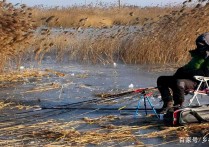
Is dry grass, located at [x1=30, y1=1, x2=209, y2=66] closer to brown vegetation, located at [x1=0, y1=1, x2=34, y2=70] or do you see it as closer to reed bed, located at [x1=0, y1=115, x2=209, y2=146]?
brown vegetation, located at [x1=0, y1=1, x2=34, y2=70]

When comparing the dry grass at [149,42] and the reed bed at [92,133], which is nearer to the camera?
the reed bed at [92,133]

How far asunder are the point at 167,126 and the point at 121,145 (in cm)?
111

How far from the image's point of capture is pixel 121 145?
6.71m

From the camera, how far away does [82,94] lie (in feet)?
36.2

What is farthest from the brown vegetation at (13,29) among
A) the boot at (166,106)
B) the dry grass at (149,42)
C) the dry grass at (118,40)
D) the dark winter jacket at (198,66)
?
the dark winter jacket at (198,66)

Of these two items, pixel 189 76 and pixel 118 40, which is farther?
pixel 118 40

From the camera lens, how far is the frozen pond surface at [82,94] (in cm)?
852

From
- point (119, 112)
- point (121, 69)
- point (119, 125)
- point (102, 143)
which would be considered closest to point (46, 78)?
point (121, 69)

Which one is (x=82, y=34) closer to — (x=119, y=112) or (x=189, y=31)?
(x=189, y=31)

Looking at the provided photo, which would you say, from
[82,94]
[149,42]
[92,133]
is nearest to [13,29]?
[82,94]

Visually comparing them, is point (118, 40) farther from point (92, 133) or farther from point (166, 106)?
point (92, 133)

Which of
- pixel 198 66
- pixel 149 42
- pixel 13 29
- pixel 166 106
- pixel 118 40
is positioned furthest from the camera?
pixel 118 40

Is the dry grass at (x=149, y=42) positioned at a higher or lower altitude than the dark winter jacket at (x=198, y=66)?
higher

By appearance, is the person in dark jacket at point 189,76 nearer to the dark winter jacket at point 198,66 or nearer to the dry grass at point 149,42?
the dark winter jacket at point 198,66
